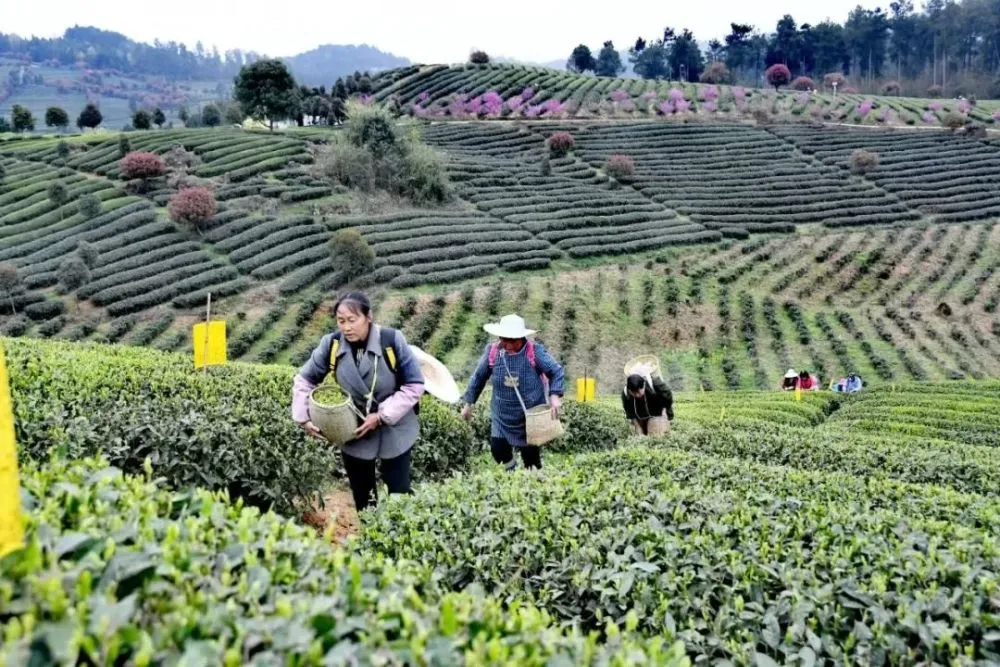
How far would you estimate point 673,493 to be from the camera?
15.7 feet

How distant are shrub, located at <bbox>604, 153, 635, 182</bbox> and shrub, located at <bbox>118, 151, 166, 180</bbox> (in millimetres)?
23033

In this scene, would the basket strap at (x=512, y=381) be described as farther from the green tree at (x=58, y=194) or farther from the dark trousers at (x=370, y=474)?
the green tree at (x=58, y=194)

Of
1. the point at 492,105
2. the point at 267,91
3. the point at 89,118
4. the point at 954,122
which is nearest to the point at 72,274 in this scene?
the point at 267,91

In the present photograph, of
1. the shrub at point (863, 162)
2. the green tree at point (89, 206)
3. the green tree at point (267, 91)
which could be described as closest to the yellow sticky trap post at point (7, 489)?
the green tree at point (89, 206)

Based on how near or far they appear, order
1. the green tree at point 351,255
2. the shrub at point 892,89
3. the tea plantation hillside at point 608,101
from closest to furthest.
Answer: the green tree at point 351,255
the tea plantation hillside at point 608,101
the shrub at point 892,89

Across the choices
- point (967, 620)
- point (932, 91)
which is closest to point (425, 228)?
point (967, 620)

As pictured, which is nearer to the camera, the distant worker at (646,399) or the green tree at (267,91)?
the distant worker at (646,399)

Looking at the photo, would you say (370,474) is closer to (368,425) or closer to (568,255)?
(368,425)

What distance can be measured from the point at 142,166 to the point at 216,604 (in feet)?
125

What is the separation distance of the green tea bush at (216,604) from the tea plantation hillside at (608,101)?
5802 cm

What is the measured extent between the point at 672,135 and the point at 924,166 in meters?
15.5

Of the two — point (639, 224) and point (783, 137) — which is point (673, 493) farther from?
point (783, 137)

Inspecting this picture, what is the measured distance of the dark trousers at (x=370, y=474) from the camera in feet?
18.9

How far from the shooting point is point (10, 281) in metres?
26.1
